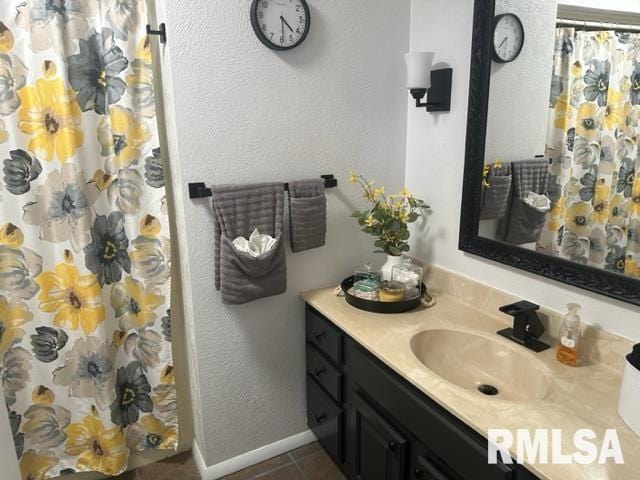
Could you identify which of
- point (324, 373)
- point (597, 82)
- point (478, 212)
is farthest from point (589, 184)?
point (324, 373)

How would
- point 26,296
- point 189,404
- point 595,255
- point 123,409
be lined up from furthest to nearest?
1. point 189,404
2. point 123,409
3. point 26,296
4. point 595,255

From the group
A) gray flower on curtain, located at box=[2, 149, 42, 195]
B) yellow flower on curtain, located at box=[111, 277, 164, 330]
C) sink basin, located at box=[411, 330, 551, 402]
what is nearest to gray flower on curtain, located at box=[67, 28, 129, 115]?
gray flower on curtain, located at box=[2, 149, 42, 195]

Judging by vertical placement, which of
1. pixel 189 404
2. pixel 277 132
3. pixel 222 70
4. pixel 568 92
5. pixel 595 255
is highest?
pixel 222 70

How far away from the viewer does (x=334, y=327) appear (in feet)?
5.46

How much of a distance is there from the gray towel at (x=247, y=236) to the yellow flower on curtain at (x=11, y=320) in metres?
0.71

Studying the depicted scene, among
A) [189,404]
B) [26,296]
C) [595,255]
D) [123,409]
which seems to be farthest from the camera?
[189,404]

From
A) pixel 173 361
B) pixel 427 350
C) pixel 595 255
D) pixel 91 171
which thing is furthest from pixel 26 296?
pixel 595 255

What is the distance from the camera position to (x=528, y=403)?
1.11 metres

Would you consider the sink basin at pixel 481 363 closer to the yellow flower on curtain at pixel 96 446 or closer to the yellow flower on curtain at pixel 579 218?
the yellow flower on curtain at pixel 579 218

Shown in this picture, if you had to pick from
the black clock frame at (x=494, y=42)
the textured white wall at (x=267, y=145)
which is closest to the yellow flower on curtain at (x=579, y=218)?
the black clock frame at (x=494, y=42)

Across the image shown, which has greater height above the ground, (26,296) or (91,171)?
(91,171)

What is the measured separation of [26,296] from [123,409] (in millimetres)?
630

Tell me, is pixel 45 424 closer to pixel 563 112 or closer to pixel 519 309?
pixel 519 309

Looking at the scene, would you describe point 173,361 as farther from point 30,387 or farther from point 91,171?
point 91,171
